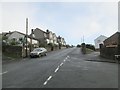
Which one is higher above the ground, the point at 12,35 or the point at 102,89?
the point at 12,35

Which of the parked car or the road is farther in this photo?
the parked car

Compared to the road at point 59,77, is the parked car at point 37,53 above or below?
above

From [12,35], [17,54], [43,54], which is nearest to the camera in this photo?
[17,54]

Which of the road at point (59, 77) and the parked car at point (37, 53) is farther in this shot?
the parked car at point (37, 53)

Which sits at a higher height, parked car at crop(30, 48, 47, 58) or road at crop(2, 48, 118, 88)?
parked car at crop(30, 48, 47, 58)

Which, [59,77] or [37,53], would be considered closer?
[59,77]

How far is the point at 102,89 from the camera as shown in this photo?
10898 mm

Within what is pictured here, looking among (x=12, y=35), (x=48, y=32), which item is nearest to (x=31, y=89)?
(x=12, y=35)

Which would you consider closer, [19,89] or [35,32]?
[19,89]

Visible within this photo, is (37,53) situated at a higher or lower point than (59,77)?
higher

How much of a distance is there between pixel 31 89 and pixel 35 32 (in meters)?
113

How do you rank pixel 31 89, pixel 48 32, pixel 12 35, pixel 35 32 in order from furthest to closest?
pixel 48 32 < pixel 35 32 < pixel 12 35 < pixel 31 89

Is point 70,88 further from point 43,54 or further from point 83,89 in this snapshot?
point 43,54

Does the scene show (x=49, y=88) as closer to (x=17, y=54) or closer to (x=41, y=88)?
(x=41, y=88)
